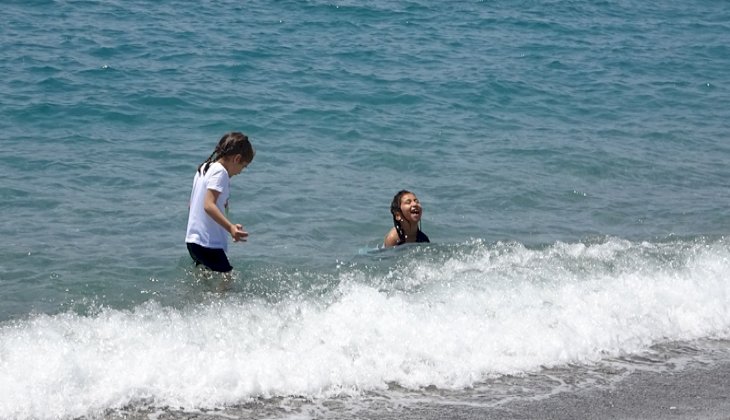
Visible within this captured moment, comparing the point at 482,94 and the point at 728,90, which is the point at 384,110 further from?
the point at 728,90

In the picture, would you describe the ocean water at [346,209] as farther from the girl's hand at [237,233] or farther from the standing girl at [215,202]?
the girl's hand at [237,233]

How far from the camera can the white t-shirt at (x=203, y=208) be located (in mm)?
7016

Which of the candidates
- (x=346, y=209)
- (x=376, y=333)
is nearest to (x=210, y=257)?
(x=376, y=333)

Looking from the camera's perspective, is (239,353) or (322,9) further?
(322,9)

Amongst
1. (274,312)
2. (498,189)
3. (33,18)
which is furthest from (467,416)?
(33,18)

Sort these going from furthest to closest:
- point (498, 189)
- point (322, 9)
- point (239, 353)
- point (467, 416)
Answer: point (322, 9) → point (498, 189) → point (239, 353) → point (467, 416)

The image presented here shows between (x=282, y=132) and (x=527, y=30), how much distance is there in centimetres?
926

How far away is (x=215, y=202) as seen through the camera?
23.0 feet

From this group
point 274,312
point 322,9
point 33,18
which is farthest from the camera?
point 322,9

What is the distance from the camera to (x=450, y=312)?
6.89 metres

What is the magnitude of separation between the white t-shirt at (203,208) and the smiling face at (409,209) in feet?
5.61

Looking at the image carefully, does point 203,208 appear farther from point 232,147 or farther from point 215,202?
point 232,147

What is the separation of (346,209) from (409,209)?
5.50ft

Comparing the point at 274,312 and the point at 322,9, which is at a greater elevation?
the point at 322,9
